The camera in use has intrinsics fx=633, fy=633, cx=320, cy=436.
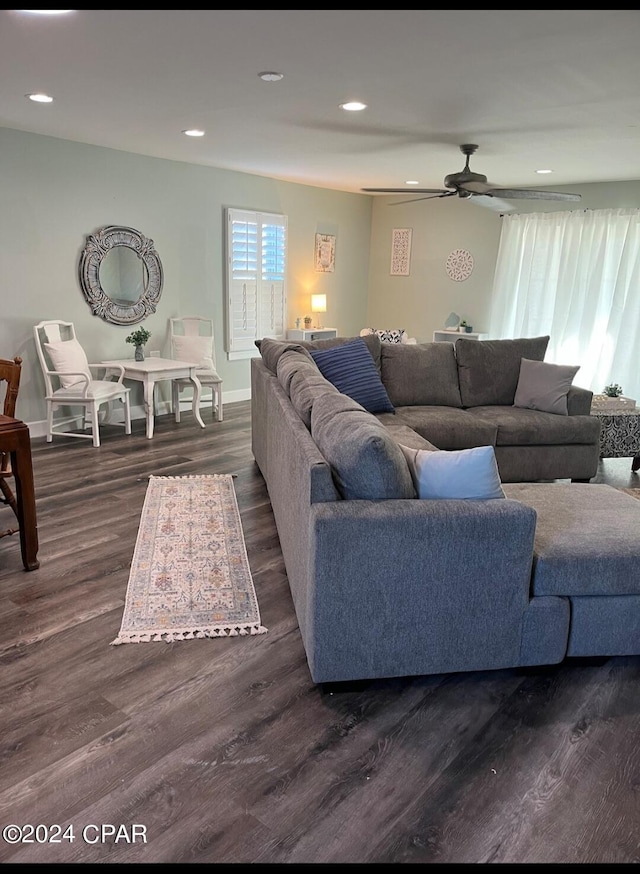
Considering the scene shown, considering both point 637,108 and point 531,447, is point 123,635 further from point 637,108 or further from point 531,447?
point 637,108

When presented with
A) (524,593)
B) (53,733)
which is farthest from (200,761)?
(524,593)

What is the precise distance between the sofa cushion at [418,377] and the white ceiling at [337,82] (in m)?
1.53

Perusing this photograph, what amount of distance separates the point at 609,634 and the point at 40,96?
4001mm

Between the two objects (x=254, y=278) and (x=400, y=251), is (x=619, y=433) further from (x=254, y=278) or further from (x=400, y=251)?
(x=400, y=251)

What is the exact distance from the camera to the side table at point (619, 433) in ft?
15.4

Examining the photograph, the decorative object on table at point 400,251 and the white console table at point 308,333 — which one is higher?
the decorative object on table at point 400,251

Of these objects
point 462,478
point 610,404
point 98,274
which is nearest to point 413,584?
point 462,478

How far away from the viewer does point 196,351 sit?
20.2 ft

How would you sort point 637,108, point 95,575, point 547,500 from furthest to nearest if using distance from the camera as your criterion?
point 637,108, point 95,575, point 547,500

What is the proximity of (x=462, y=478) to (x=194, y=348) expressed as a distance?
4.43 meters

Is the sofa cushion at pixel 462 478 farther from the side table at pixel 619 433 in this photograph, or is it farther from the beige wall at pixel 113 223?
the beige wall at pixel 113 223

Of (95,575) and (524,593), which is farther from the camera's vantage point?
(95,575)

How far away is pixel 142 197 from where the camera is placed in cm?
579

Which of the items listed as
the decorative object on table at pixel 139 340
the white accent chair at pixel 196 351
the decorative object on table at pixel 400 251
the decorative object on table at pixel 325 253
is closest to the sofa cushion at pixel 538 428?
the white accent chair at pixel 196 351
